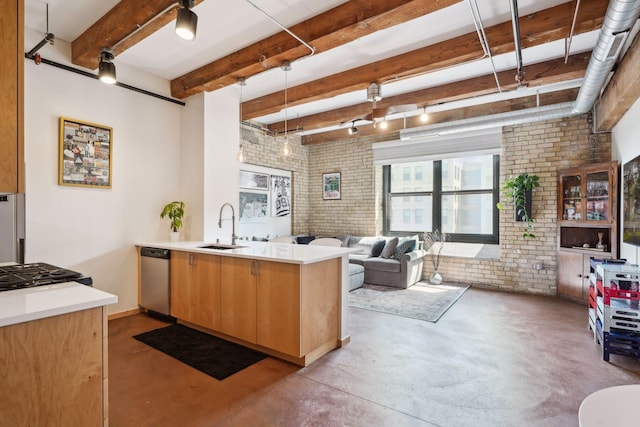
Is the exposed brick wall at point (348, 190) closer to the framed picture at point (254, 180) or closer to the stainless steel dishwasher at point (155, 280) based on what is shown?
the framed picture at point (254, 180)

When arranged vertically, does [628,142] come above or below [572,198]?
above

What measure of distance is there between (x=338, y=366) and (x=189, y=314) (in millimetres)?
1747

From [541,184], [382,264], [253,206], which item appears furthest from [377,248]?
[541,184]

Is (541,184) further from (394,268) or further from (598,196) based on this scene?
(394,268)

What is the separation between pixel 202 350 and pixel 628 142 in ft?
16.6

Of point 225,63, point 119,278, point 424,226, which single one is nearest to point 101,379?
point 119,278

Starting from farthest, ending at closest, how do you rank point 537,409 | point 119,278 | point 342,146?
point 342,146 < point 119,278 < point 537,409

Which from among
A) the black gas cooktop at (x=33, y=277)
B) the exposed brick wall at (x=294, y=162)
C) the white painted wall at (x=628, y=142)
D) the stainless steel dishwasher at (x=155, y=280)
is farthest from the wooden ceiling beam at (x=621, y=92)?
the exposed brick wall at (x=294, y=162)

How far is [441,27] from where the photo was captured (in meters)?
3.08

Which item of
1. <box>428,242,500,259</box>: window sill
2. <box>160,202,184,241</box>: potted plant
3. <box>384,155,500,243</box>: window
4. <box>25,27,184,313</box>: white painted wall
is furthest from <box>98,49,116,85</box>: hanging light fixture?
<box>428,242,500,259</box>: window sill

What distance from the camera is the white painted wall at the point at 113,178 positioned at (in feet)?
10.6

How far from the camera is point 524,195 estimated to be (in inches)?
200

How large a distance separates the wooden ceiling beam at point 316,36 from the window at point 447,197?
4.06m

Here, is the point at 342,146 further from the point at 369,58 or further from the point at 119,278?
the point at 119,278
